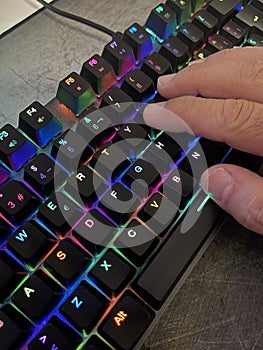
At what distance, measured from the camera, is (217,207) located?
0.51m

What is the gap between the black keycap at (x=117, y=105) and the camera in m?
0.51

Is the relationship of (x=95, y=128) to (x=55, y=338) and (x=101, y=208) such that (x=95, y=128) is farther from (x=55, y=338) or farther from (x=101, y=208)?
(x=55, y=338)

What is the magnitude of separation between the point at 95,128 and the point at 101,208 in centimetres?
9

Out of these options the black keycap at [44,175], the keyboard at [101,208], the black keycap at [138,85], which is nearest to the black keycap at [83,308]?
the keyboard at [101,208]

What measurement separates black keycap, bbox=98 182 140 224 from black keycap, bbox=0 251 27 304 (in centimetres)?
10

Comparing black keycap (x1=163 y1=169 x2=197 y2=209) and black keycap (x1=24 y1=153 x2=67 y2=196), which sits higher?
black keycap (x1=24 y1=153 x2=67 y2=196)

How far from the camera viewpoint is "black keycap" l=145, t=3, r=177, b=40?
583mm

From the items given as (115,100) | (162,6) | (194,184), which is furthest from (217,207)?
(162,6)

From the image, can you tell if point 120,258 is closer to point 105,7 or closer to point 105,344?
point 105,344

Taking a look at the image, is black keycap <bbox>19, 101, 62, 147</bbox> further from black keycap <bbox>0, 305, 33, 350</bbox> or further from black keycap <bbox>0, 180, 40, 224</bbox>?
black keycap <bbox>0, 305, 33, 350</bbox>

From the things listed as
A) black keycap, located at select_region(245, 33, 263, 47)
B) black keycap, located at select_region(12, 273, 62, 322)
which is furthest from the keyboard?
black keycap, located at select_region(245, 33, 263, 47)

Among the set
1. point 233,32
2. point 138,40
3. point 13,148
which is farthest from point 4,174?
point 233,32

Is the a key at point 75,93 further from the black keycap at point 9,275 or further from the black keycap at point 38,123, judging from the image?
the black keycap at point 9,275

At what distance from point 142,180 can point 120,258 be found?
85mm
